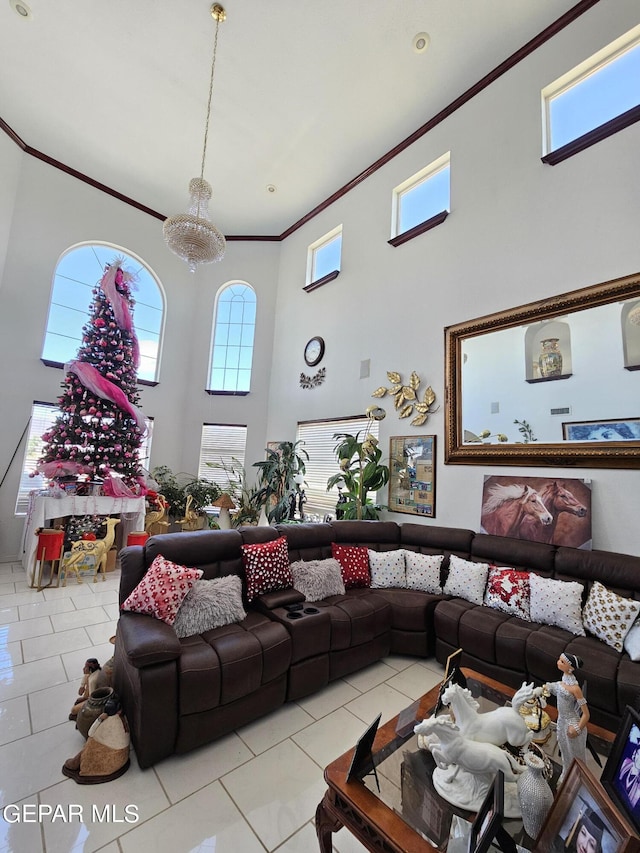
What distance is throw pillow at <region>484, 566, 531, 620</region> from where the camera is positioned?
2738 mm

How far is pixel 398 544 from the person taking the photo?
146 inches

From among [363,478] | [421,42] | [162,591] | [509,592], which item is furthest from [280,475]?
[421,42]

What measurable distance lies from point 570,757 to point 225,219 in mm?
7593

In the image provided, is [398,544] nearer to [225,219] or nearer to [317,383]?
[317,383]

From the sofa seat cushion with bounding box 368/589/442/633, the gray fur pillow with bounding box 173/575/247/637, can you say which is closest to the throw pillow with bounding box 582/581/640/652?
the sofa seat cushion with bounding box 368/589/442/633

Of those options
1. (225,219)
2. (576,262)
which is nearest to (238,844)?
(576,262)

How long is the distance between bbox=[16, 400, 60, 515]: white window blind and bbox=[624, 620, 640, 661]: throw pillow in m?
6.38

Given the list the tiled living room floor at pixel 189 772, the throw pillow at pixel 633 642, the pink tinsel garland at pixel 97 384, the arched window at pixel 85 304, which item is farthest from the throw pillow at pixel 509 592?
the arched window at pixel 85 304

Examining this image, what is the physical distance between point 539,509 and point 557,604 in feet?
2.65

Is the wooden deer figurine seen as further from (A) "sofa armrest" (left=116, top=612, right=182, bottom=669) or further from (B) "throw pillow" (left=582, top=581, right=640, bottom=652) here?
(B) "throw pillow" (left=582, top=581, right=640, bottom=652)

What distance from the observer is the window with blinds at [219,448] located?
6.50 meters

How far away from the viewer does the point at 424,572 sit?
3.30 meters

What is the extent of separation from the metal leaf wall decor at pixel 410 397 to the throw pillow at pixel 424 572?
4.76 feet

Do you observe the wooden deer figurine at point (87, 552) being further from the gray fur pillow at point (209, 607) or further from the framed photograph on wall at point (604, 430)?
the framed photograph on wall at point (604, 430)
